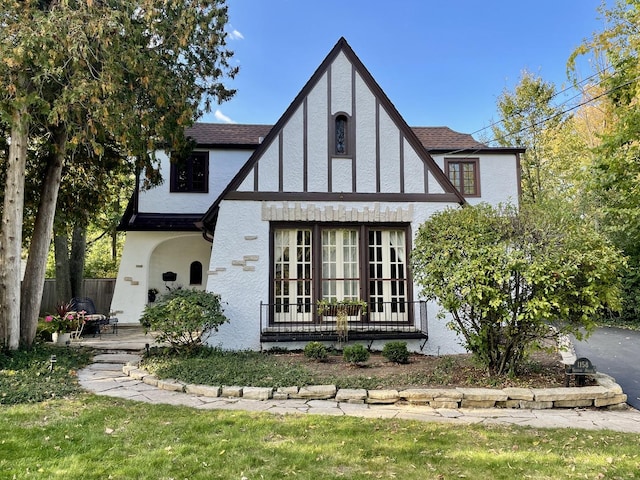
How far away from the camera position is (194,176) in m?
12.2

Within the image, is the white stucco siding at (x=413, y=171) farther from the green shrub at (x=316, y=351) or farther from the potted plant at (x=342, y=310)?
the green shrub at (x=316, y=351)

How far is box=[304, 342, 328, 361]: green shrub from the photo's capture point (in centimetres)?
717

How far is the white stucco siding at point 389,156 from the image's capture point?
28.1 feet

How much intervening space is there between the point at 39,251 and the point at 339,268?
597cm

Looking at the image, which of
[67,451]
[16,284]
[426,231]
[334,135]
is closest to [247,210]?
[334,135]

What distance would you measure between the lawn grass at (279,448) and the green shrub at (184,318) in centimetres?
231

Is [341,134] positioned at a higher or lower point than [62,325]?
higher

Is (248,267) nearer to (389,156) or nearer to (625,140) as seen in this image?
(389,156)

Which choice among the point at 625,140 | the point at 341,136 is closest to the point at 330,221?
the point at 341,136

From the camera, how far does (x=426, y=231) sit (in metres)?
6.48

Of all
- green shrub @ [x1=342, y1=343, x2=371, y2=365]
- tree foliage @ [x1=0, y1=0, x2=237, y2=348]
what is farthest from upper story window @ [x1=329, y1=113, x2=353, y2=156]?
green shrub @ [x1=342, y1=343, x2=371, y2=365]

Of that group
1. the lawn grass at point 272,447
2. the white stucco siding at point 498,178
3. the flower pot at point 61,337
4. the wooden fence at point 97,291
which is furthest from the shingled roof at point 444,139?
the wooden fence at point 97,291

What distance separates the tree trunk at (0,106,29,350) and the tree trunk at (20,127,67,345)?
1.93 ft

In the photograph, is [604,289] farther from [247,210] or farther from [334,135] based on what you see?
[247,210]
